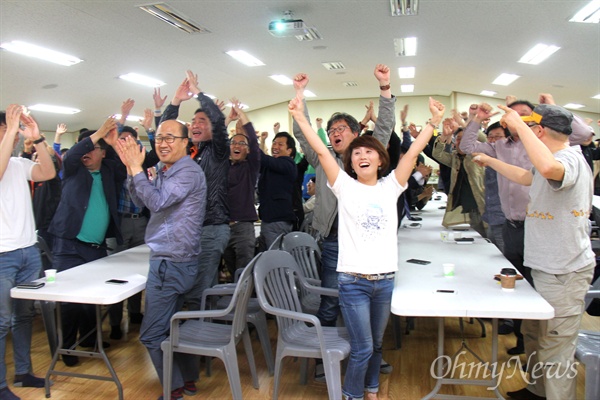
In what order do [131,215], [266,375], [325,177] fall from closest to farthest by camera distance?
[325,177], [266,375], [131,215]

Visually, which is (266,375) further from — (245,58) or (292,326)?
(245,58)

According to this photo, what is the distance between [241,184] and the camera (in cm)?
396

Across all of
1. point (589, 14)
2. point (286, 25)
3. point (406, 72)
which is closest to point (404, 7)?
point (286, 25)

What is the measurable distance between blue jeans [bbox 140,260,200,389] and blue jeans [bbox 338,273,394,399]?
0.94m

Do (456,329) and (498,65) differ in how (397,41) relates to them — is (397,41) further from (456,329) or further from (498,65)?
(456,329)

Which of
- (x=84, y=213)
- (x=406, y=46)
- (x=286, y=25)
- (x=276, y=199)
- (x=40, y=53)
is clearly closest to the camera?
(x=84, y=213)

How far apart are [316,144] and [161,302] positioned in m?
1.24

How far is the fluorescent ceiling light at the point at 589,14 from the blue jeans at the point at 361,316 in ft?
17.3

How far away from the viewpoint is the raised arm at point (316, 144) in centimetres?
250

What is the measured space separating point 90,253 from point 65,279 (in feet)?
2.13

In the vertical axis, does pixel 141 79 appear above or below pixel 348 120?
above

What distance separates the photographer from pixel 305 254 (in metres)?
3.73

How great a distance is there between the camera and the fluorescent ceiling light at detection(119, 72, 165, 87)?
9781mm

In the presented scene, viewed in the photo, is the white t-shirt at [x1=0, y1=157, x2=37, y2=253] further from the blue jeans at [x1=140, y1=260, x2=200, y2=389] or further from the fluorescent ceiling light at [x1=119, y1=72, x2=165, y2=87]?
the fluorescent ceiling light at [x1=119, y1=72, x2=165, y2=87]
